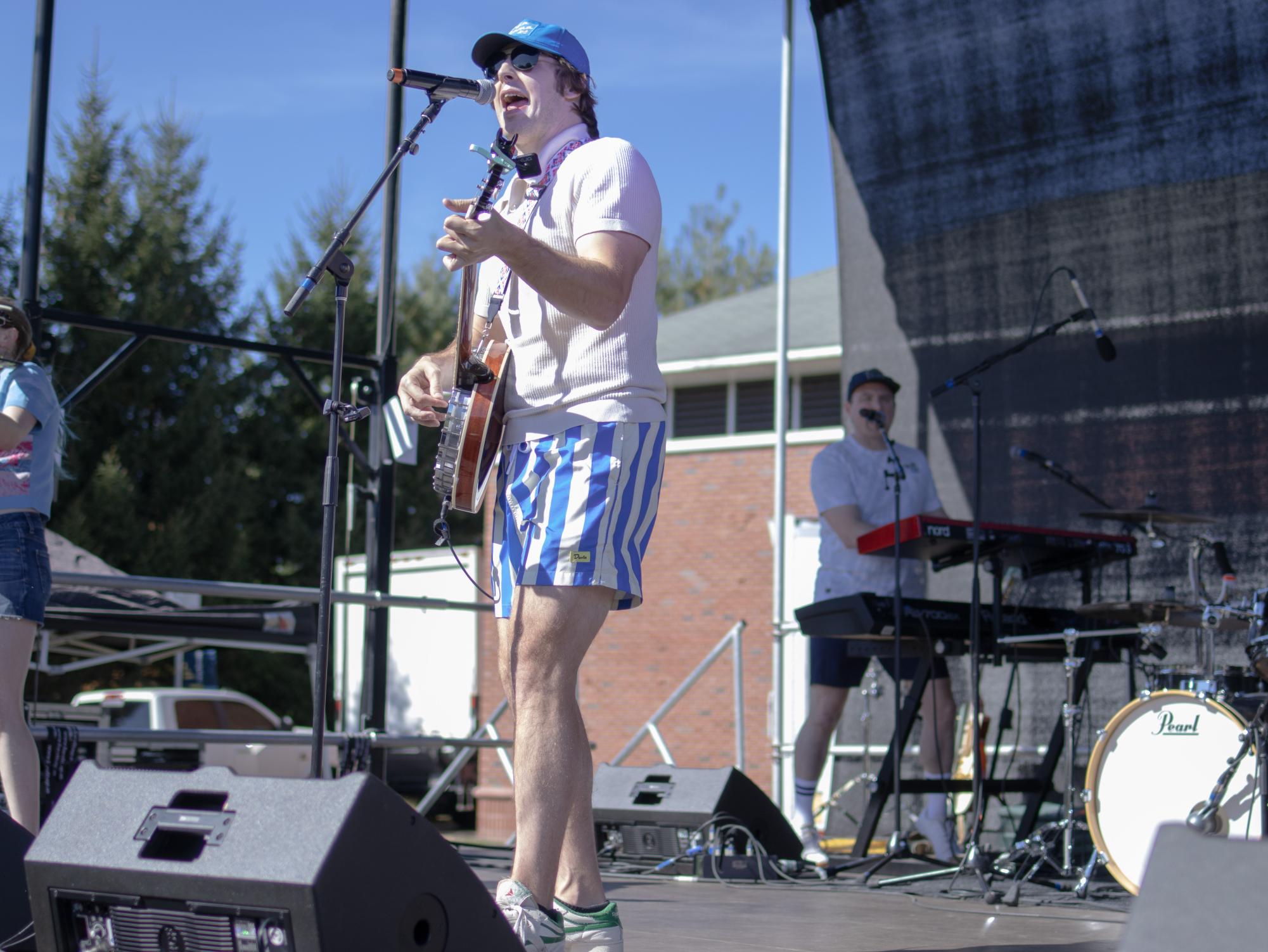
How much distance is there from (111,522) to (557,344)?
18.1 metres

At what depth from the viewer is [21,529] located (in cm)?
387

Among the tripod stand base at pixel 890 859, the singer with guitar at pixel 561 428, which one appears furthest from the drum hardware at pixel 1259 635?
the singer with guitar at pixel 561 428

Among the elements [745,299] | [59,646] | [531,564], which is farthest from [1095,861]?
[745,299]

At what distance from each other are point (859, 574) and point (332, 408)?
10.6 feet

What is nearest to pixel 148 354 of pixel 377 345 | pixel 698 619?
pixel 698 619

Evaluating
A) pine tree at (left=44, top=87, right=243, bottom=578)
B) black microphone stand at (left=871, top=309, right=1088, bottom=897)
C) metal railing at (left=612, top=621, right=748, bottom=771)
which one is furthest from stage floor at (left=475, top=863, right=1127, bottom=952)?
pine tree at (left=44, top=87, right=243, bottom=578)

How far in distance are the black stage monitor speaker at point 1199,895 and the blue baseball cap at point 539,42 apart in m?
Answer: 1.94

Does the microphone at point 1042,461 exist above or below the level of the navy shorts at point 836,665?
above

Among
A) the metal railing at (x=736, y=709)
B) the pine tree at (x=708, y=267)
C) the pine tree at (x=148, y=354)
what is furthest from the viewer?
the pine tree at (x=708, y=267)

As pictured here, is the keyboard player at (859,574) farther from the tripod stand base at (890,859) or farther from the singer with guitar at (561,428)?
the singer with guitar at (561,428)

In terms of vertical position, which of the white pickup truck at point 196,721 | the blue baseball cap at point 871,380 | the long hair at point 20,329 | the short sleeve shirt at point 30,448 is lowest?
the white pickup truck at point 196,721

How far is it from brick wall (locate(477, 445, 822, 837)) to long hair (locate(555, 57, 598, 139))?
45.0 feet

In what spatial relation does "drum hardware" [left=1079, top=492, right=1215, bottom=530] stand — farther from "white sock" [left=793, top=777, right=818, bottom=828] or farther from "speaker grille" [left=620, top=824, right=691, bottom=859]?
"speaker grille" [left=620, top=824, right=691, bottom=859]

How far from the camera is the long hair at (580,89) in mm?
2842
